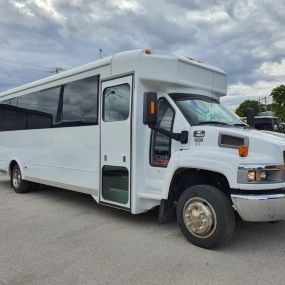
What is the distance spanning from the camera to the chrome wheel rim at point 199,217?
4738 mm

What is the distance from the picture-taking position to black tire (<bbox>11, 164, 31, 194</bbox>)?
9.45 meters

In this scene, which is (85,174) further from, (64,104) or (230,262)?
(230,262)

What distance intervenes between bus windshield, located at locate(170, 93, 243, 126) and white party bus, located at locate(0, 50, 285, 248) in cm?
2

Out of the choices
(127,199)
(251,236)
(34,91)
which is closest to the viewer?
(251,236)

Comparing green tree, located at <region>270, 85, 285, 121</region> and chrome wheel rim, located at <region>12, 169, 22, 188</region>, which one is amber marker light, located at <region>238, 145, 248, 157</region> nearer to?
chrome wheel rim, located at <region>12, 169, 22, 188</region>

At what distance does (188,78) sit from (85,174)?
8.75ft

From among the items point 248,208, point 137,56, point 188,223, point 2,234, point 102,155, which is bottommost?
point 2,234

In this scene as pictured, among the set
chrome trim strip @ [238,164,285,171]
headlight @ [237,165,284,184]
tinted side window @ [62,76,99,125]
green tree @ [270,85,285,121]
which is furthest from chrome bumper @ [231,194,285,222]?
green tree @ [270,85,285,121]

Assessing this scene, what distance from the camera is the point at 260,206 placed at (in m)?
4.37

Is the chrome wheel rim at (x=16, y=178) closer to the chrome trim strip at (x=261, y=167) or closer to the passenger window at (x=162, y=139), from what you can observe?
the passenger window at (x=162, y=139)

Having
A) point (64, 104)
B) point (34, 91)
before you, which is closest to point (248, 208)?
point (64, 104)

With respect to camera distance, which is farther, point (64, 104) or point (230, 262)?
point (64, 104)

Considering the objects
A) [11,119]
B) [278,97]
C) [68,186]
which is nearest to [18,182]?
[11,119]

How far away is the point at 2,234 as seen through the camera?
5703mm
